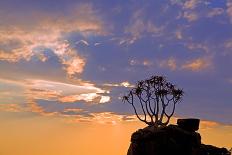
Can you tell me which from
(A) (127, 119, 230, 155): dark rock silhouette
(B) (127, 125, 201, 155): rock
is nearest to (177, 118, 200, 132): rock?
(A) (127, 119, 230, 155): dark rock silhouette

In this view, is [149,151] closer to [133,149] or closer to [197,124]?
[133,149]

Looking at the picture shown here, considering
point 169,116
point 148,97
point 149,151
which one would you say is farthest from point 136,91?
point 149,151

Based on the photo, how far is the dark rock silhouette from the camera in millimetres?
63938

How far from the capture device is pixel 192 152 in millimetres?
64812

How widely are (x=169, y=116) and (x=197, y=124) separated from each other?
4.35m

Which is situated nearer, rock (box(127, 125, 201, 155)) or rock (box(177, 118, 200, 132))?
rock (box(127, 125, 201, 155))

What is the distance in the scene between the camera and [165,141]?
64188 millimetres

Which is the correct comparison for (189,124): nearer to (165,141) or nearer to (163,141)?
(165,141)

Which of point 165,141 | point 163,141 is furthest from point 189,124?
point 163,141

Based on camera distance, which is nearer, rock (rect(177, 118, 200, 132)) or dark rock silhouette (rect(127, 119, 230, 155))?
dark rock silhouette (rect(127, 119, 230, 155))

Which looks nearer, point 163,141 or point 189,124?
point 163,141

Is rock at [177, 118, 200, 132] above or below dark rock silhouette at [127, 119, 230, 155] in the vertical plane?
above

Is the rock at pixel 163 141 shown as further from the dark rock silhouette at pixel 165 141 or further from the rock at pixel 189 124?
the rock at pixel 189 124

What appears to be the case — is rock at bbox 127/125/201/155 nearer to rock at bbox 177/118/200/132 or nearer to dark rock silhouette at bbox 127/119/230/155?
dark rock silhouette at bbox 127/119/230/155
